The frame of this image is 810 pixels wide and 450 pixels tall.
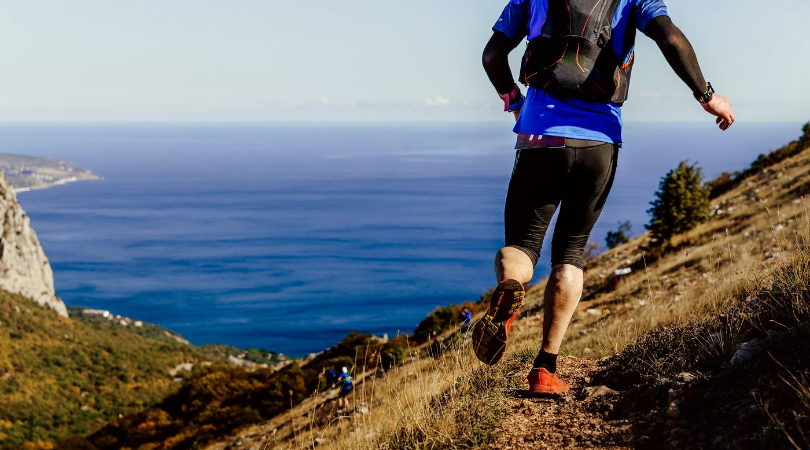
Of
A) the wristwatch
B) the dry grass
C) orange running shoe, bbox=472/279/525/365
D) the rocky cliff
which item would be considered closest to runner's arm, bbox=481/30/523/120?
the wristwatch

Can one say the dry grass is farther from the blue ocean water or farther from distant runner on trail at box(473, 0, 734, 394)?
the blue ocean water

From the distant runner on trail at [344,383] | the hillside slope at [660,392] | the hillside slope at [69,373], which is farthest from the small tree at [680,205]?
the hillside slope at [69,373]

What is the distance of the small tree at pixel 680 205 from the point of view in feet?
63.0

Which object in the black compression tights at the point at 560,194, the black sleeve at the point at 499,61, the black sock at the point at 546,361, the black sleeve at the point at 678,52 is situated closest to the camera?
the black sleeve at the point at 678,52

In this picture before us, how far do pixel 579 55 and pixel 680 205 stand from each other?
17.4 m

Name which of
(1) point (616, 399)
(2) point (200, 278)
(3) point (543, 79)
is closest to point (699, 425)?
(1) point (616, 399)

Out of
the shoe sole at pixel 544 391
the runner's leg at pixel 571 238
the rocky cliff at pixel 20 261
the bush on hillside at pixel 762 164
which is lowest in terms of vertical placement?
the rocky cliff at pixel 20 261

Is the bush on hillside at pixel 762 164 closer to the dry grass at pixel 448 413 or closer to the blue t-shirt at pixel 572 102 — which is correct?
the dry grass at pixel 448 413

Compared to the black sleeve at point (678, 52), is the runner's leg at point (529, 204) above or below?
below

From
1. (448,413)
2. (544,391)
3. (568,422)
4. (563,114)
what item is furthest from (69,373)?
(563,114)

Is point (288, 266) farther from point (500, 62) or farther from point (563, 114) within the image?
point (563, 114)

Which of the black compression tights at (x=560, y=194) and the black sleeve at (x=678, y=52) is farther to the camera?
the black compression tights at (x=560, y=194)

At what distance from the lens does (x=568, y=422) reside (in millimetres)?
3535

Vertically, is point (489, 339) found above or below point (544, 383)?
above
